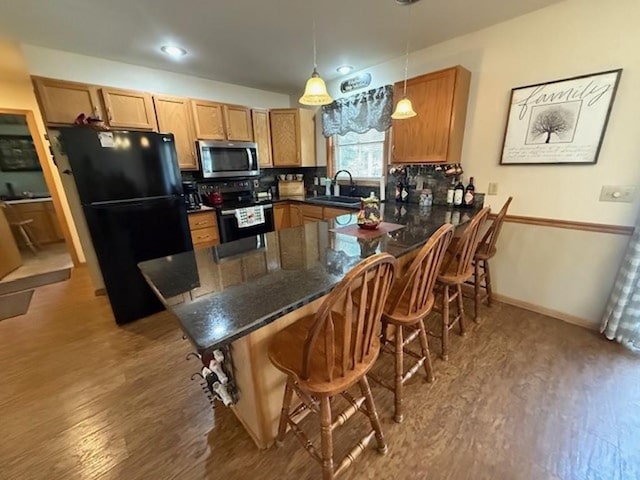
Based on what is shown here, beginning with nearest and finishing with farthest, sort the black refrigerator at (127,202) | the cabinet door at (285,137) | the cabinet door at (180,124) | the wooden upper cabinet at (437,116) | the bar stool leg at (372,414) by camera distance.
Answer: the bar stool leg at (372,414)
the black refrigerator at (127,202)
the wooden upper cabinet at (437,116)
the cabinet door at (180,124)
the cabinet door at (285,137)

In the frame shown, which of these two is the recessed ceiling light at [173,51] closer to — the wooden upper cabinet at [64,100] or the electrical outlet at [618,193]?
the wooden upper cabinet at [64,100]

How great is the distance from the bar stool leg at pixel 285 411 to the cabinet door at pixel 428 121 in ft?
→ 7.52

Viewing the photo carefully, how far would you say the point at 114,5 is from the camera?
1807mm

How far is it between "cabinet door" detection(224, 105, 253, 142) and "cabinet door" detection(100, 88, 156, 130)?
82cm

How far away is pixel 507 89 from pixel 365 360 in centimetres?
256

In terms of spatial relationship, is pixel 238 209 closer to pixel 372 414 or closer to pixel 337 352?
pixel 337 352

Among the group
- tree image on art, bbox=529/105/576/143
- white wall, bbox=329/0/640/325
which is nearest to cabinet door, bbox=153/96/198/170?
white wall, bbox=329/0/640/325

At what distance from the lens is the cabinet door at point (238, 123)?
3.35 metres

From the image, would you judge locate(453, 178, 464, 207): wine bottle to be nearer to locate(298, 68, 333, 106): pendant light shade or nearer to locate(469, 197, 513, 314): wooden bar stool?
locate(469, 197, 513, 314): wooden bar stool

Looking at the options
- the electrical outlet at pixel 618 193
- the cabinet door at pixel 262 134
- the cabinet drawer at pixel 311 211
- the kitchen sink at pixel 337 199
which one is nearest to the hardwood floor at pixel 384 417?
the electrical outlet at pixel 618 193

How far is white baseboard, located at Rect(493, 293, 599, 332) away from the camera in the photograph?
7.08 ft

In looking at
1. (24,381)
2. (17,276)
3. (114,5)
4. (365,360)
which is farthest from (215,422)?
(17,276)

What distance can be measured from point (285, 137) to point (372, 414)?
353 cm

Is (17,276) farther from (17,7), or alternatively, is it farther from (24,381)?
(17,7)
